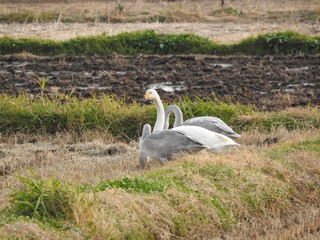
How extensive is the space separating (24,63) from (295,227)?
1034cm

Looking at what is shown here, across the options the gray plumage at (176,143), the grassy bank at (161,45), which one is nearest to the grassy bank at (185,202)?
the gray plumage at (176,143)

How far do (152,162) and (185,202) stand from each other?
168 centimetres

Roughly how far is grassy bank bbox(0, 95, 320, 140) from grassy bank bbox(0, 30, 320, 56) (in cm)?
638

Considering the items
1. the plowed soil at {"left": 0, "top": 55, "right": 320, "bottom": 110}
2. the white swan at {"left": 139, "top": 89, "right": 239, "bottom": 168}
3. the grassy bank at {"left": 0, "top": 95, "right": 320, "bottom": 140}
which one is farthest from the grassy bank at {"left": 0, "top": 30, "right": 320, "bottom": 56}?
the white swan at {"left": 139, "top": 89, "right": 239, "bottom": 168}

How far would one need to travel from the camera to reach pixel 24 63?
1384 cm

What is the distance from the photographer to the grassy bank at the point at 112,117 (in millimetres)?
8320

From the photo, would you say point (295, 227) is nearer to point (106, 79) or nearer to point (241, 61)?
point (106, 79)

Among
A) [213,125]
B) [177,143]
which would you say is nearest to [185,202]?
[177,143]

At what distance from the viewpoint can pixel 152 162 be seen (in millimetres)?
6625

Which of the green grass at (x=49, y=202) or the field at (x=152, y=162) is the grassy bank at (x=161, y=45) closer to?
the field at (x=152, y=162)

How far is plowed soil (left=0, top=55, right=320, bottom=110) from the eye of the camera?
10117 mm

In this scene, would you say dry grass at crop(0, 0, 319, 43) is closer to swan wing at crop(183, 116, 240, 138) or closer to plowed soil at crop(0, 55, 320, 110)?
plowed soil at crop(0, 55, 320, 110)

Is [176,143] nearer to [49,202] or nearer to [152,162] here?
[152,162]

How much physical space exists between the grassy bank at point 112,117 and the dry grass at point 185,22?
7.35 meters
